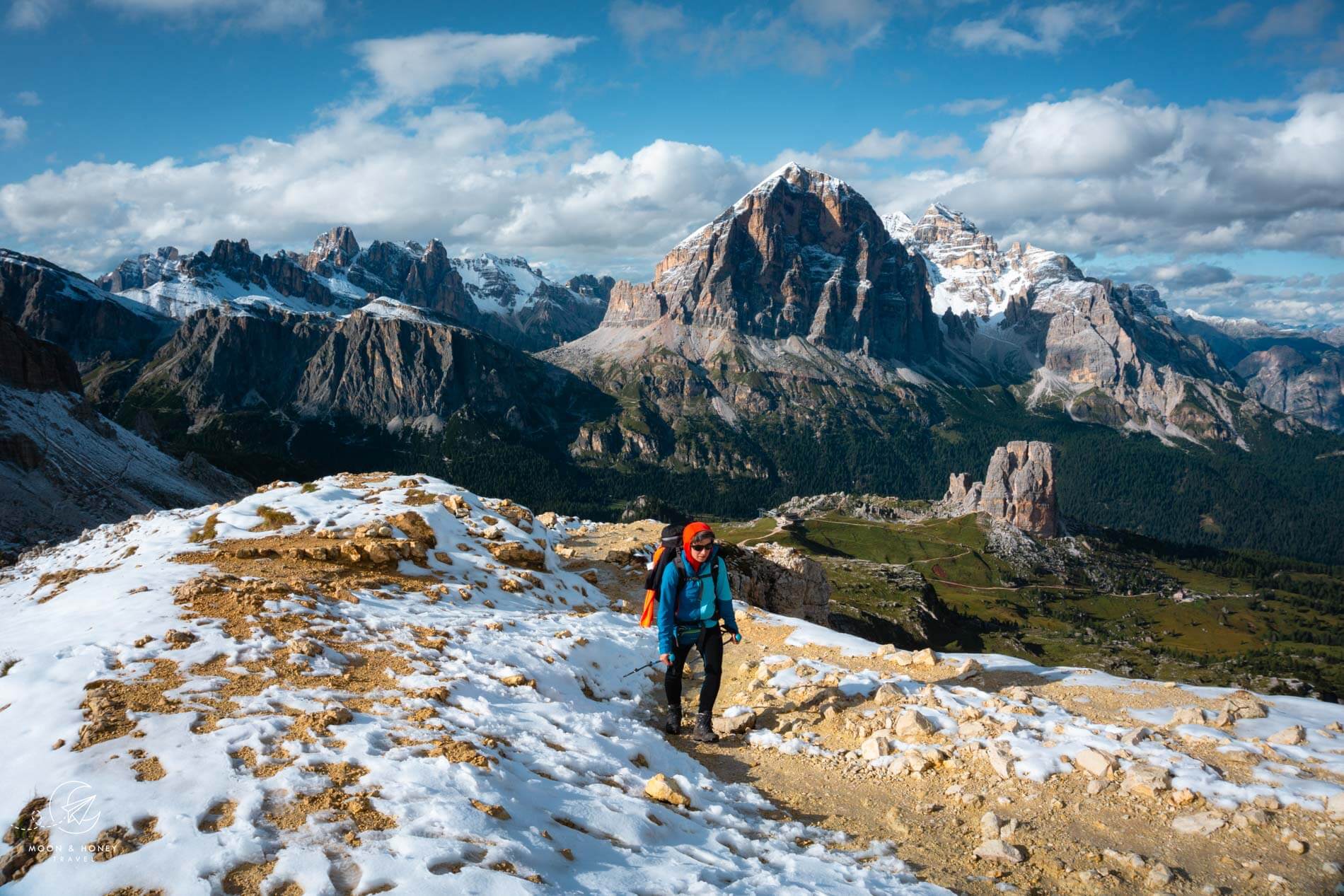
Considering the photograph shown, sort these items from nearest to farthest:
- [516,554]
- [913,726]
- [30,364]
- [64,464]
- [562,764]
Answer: [562,764] → [913,726] → [516,554] → [64,464] → [30,364]

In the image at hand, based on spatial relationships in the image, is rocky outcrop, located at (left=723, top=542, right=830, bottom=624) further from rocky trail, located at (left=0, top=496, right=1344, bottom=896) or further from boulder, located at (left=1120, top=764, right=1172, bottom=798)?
boulder, located at (left=1120, top=764, right=1172, bottom=798)

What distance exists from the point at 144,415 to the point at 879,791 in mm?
190883

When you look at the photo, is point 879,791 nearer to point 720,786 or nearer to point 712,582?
point 720,786

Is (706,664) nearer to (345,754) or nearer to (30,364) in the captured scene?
(345,754)

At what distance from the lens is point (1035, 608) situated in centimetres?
18700

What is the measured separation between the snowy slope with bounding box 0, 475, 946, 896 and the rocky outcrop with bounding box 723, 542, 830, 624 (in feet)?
61.5

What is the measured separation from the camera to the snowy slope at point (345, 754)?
25.5 ft

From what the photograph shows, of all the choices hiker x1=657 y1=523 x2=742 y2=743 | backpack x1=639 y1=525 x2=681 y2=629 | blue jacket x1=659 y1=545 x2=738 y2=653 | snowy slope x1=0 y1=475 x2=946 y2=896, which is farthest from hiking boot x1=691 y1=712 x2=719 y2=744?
backpack x1=639 y1=525 x2=681 y2=629

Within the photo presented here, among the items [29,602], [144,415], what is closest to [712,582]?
[29,602]

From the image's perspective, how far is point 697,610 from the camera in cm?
1521

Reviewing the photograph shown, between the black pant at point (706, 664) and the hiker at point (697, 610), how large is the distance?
15 mm

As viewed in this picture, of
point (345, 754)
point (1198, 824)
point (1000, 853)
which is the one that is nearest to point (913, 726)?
point (1000, 853)

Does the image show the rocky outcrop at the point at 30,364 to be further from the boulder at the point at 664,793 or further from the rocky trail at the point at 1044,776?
the boulder at the point at 664,793

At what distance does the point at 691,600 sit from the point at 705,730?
2.79 m
